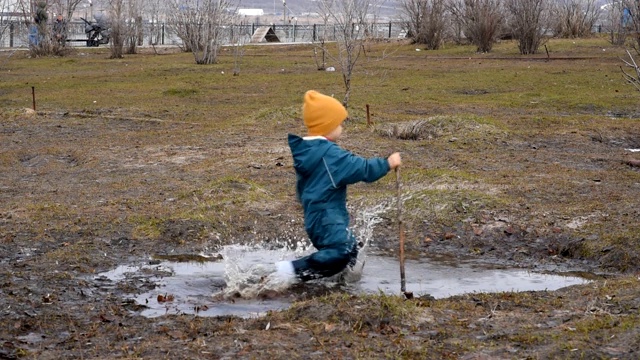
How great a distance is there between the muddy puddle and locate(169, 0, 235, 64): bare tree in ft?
76.1

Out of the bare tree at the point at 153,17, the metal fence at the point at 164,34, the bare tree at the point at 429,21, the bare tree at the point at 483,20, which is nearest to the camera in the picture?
the bare tree at the point at 483,20

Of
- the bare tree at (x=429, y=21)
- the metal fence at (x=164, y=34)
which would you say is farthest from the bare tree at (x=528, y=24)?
the metal fence at (x=164, y=34)

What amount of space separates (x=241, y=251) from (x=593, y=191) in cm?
337

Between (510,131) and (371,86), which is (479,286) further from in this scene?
(371,86)

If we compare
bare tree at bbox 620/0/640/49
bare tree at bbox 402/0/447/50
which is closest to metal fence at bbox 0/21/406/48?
bare tree at bbox 402/0/447/50

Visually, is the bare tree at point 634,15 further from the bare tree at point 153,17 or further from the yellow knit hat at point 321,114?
the bare tree at point 153,17

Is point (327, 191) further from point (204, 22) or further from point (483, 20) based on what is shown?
point (483, 20)

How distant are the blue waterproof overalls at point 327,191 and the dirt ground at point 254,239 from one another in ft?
0.98

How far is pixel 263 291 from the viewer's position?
6148mm

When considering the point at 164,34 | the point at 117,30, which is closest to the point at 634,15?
the point at 117,30

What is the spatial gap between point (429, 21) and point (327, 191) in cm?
3124

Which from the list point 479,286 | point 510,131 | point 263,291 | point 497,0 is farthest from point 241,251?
point 497,0

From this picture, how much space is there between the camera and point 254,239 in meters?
7.73

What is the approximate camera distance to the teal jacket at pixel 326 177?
592cm
